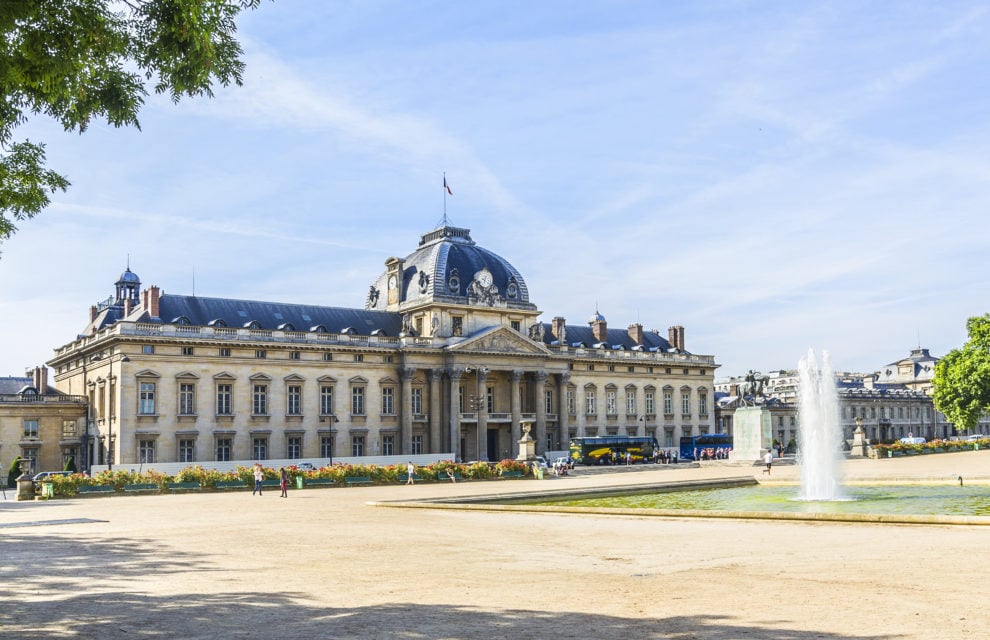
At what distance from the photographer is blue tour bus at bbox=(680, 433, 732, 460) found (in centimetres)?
9619

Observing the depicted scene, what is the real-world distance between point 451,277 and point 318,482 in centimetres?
3785

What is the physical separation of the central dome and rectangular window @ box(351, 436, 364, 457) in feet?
44.0

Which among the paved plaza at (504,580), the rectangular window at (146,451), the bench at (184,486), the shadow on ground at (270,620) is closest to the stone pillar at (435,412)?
the rectangular window at (146,451)

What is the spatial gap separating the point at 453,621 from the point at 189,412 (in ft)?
209

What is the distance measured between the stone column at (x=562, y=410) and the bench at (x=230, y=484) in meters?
45.5

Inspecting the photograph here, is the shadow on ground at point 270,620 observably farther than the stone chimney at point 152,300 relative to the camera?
No

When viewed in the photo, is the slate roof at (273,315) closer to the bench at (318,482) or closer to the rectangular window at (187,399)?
the rectangular window at (187,399)

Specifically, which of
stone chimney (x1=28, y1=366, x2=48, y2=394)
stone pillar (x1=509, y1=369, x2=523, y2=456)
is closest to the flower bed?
stone pillar (x1=509, y1=369, x2=523, y2=456)

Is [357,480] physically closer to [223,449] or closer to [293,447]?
[223,449]

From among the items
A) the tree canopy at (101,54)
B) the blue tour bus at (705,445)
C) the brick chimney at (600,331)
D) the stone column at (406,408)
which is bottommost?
the blue tour bus at (705,445)

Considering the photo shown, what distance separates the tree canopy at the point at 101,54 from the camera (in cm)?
1209

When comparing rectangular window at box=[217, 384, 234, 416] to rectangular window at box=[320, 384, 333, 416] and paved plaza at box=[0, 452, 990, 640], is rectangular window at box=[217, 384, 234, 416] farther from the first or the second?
paved plaza at box=[0, 452, 990, 640]

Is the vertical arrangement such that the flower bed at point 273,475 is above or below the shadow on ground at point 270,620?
below

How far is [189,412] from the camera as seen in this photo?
235 ft
